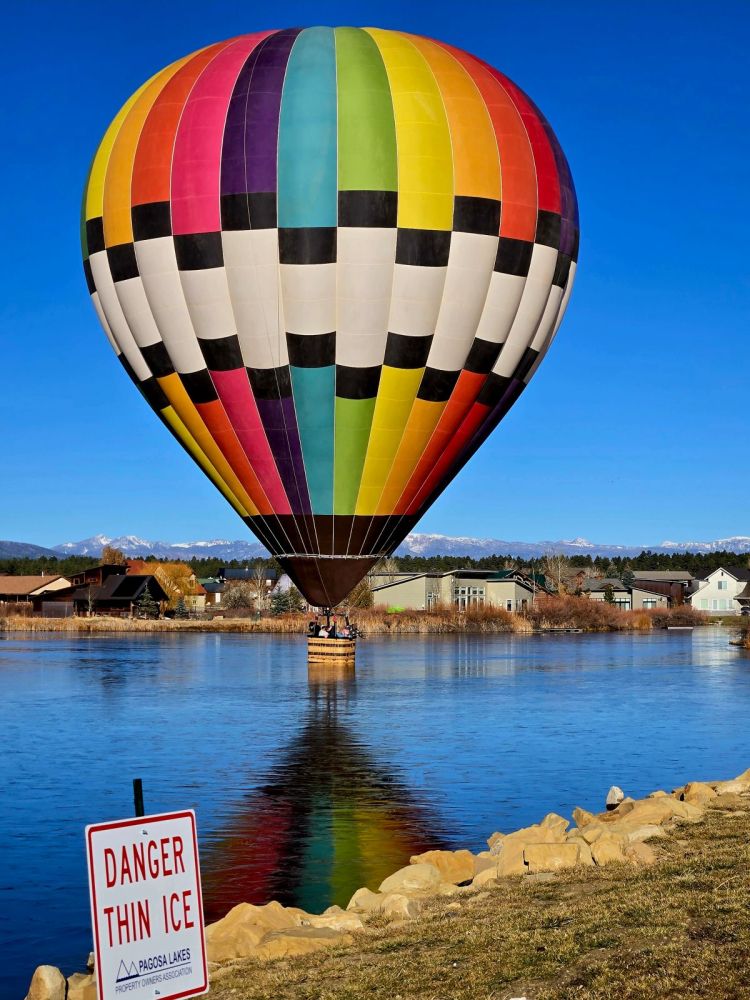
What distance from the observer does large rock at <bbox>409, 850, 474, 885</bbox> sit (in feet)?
51.2

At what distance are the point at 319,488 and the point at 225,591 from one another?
103097mm

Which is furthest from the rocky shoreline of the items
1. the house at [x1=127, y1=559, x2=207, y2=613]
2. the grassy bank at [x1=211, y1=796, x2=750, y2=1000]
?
the house at [x1=127, y1=559, x2=207, y2=613]

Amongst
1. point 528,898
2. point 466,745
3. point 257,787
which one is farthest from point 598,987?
point 466,745

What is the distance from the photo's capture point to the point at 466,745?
32.6 m

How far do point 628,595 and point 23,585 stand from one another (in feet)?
196

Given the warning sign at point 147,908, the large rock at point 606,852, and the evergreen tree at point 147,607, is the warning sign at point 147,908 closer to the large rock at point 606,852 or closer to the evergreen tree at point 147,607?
the large rock at point 606,852

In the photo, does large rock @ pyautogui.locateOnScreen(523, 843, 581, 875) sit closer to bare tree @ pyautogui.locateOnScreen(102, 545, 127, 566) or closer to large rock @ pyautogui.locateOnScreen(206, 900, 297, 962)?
large rock @ pyautogui.locateOnScreen(206, 900, 297, 962)

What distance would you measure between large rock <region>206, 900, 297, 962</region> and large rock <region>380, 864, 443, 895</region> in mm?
1368

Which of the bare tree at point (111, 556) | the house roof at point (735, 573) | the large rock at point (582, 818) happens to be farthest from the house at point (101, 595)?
the large rock at point (582, 818)

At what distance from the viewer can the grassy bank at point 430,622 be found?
94188 millimetres

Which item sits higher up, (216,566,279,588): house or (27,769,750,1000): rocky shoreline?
(216,566,279,588): house

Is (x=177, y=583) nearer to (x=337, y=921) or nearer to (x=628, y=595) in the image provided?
(x=628, y=595)

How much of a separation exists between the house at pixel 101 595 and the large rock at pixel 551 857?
95.6 meters

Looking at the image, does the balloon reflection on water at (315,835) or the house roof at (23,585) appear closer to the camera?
the balloon reflection on water at (315,835)
